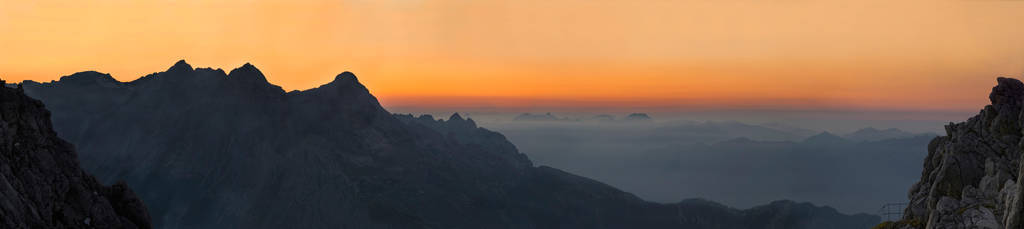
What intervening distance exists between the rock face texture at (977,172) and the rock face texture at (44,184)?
235 ft

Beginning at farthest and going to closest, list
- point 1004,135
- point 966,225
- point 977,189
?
point 1004,135 → point 977,189 → point 966,225

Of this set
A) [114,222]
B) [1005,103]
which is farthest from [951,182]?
[114,222]

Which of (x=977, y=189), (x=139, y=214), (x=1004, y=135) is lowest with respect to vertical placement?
(x=139, y=214)

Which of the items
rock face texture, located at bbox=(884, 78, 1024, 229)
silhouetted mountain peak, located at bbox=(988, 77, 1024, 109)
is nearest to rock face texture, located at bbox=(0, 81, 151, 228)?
rock face texture, located at bbox=(884, 78, 1024, 229)

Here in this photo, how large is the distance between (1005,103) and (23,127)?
8928cm

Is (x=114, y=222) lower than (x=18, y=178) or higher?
lower

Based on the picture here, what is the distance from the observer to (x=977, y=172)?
49.9 metres

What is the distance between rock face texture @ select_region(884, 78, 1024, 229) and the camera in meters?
43.4

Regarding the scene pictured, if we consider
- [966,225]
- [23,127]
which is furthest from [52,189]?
[966,225]

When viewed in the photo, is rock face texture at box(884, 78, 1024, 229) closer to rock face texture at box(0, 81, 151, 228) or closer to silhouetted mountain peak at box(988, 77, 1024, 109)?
silhouetted mountain peak at box(988, 77, 1024, 109)

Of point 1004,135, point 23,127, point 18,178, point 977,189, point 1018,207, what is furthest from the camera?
point 23,127

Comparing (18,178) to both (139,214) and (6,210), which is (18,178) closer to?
(6,210)

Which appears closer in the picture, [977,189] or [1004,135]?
[977,189]

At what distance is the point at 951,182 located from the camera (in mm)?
50188
